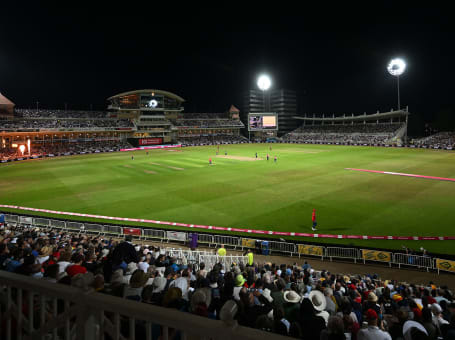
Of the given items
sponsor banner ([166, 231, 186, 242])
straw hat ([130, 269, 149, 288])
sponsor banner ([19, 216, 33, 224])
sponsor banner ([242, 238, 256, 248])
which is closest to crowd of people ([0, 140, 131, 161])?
sponsor banner ([19, 216, 33, 224])

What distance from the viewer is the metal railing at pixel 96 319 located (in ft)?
6.76

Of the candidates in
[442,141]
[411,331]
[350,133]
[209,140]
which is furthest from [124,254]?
[350,133]

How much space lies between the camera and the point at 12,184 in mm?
35688

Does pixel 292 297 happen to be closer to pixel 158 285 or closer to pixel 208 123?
pixel 158 285

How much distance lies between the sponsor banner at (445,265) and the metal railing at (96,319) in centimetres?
1491

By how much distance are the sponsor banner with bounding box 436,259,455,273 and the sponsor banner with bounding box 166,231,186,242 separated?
41.1 feet

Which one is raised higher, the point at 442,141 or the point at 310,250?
the point at 442,141

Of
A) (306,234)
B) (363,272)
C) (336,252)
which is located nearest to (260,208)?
(306,234)

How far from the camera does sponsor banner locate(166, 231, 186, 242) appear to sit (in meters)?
17.8

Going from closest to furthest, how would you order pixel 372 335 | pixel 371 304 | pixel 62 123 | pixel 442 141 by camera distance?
pixel 372 335
pixel 371 304
pixel 442 141
pixel 62 123

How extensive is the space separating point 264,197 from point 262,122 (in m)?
103

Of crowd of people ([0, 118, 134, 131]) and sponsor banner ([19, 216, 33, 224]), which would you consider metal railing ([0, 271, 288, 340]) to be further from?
crowd of people ([0, 118, 134, 131])

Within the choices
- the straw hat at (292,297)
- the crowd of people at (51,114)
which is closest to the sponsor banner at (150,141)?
the crowd of people at (51,114)

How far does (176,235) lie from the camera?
17953 millimetres
